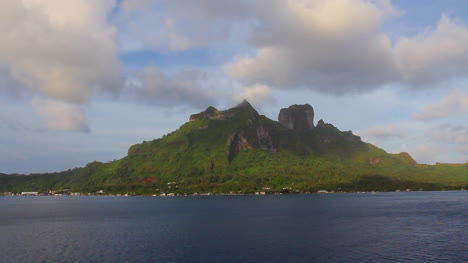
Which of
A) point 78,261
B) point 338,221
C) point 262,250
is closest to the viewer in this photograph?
point 78,261

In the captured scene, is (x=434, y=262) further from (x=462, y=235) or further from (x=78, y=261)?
(x=78, y=261)

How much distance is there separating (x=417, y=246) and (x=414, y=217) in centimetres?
5622

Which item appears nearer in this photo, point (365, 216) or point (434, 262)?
point (434, 262)

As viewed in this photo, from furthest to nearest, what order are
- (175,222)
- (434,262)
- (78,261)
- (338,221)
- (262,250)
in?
(175,222), (338,221), (262,250), (78,261), (434,262)

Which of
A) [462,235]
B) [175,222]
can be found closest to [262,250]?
[462,235]

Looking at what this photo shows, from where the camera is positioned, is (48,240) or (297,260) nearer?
(297,260)

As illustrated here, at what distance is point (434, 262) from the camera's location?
65.8 meters

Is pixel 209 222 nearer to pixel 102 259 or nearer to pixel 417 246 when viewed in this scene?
pixel 102 259

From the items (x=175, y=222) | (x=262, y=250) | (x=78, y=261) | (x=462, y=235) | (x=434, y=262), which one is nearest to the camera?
(x=434, y=262)

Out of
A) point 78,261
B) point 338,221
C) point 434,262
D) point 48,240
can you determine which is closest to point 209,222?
point 338,221

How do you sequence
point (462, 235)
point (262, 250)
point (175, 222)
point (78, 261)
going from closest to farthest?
point (78, 261), point (262, 250), point (462, 235), point (175, 222)

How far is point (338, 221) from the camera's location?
12275 centimetres

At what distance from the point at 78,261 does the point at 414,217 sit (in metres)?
108

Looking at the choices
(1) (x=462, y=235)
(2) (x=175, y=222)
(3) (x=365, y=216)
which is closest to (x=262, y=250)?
(1) (x=462, y=235)
